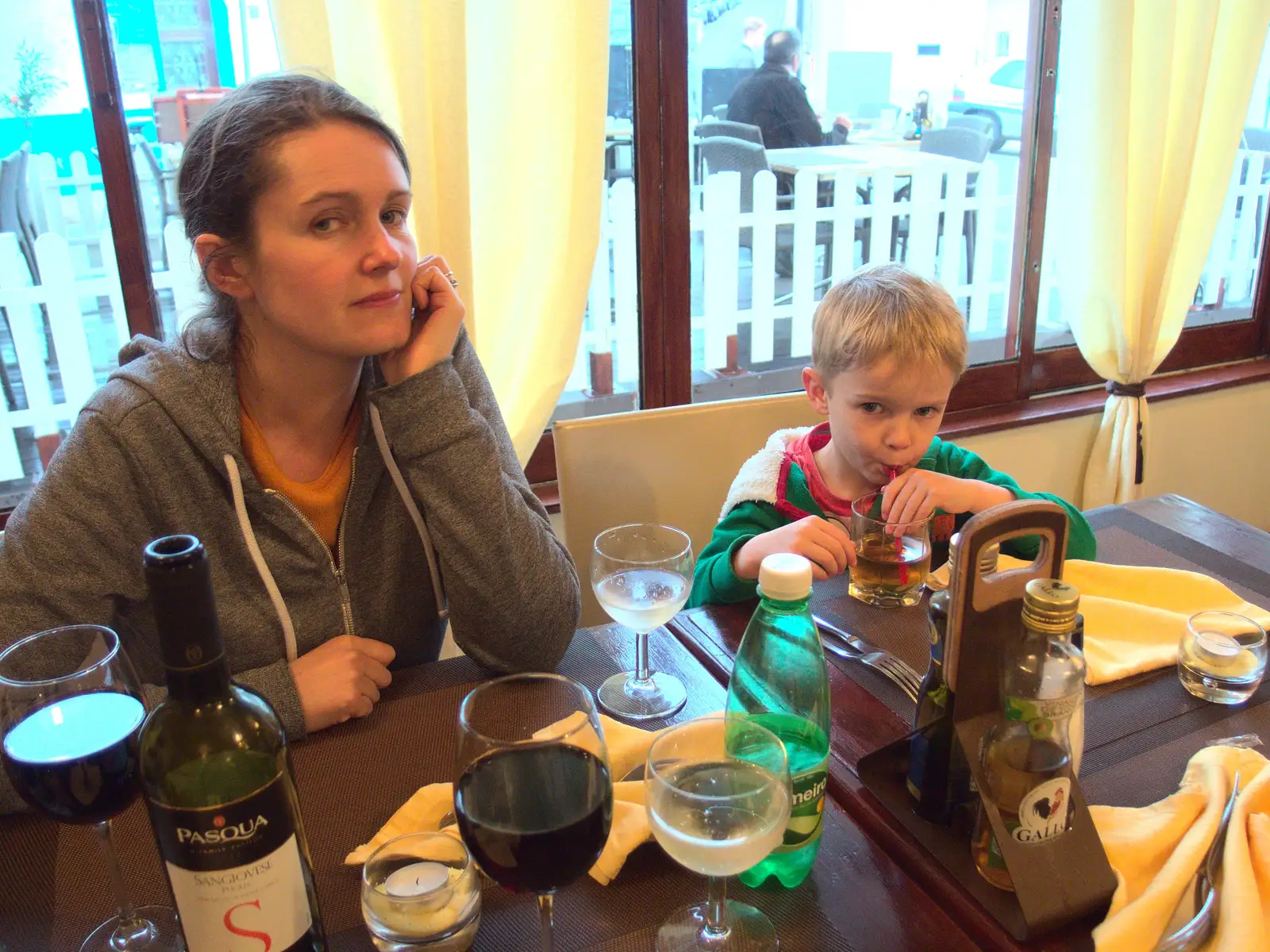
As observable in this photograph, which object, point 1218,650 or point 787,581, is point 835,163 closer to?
point 1218,650

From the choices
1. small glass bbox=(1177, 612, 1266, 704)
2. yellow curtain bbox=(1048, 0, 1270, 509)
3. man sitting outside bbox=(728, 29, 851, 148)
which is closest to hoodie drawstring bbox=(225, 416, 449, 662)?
small glass bbox=(1177, 612, 1266, 704)

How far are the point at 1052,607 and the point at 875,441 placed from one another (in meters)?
0.79

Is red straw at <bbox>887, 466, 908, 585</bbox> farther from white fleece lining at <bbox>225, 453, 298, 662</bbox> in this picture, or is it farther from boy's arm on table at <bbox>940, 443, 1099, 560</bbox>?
white fleece lining at <bbox>225, 453, 298, 662</bbox>

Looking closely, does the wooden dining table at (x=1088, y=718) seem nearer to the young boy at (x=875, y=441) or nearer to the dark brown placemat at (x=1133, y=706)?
the dark brown placemat at (x=1133, y=706)

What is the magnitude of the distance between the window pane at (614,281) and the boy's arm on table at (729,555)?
2.15ft

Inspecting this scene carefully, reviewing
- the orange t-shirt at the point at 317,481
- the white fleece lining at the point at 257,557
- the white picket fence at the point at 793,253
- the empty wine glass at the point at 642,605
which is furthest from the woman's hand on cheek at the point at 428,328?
the white picket fence at the point at 793,253

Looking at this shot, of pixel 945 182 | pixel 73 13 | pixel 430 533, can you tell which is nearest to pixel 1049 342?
pixel 945 182

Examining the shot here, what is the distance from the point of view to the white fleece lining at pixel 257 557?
111 centimetres

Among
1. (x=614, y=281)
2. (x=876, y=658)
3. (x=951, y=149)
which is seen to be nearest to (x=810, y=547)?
(x=876, y=658)

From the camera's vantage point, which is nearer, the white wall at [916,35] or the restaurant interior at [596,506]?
the restaurant interior at [596,506]

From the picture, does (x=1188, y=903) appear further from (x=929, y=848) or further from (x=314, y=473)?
(x=314, y=473)

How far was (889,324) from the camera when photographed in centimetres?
139

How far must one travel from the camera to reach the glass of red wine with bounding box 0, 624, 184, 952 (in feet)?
2.11

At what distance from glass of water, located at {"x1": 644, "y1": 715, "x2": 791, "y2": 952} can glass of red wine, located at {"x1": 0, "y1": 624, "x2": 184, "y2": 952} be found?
355 millimetres
